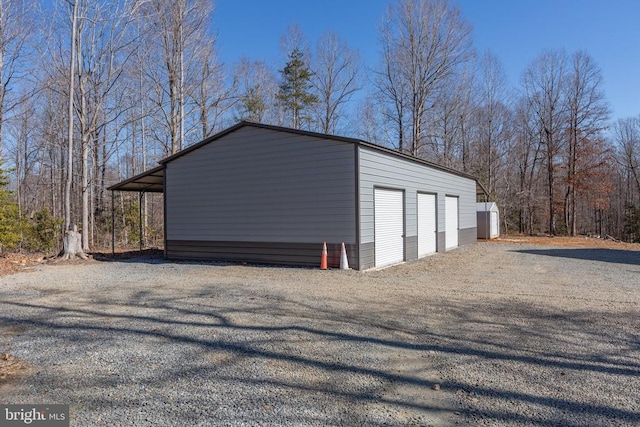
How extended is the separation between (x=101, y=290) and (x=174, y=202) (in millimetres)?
5660

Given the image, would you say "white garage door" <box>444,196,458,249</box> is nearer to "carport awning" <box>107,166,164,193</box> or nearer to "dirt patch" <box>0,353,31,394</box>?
"carport awning" <box>107,166,164,193</box>

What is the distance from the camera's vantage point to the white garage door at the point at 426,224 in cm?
A: 1333

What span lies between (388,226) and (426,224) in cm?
326

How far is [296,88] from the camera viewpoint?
25.8 metres

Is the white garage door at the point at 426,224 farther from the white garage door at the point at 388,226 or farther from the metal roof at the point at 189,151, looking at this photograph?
the white garage door at the point at 388,226

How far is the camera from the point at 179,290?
7.27 meters

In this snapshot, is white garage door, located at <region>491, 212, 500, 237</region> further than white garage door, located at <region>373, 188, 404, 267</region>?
Yes

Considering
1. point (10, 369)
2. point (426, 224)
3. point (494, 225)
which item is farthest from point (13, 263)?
point (494, 225)

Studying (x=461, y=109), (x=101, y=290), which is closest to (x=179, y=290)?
(x=101, y=290)

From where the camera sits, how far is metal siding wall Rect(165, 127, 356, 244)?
9953 mm

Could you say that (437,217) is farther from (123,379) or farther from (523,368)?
(123,379)

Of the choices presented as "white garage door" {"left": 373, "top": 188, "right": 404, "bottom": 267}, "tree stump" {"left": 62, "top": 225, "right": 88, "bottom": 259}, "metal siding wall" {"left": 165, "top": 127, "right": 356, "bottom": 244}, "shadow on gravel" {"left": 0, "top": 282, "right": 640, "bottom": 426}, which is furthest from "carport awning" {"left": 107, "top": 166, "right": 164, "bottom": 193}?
"white garage door" {"left": 373, "top": 188, "right": 404, "bottom": 267}

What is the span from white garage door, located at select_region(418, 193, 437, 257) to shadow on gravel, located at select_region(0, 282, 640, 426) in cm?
732

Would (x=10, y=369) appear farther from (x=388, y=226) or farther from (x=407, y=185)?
(x=407, y=185)
